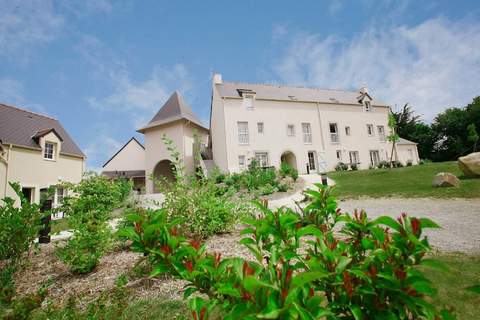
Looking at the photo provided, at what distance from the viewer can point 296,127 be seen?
80.5ft

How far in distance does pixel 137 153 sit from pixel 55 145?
11.3 metres

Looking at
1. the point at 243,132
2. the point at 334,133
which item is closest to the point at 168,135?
the point at 243,132

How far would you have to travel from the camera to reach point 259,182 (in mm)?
13727

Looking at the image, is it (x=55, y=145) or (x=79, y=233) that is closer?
(x=79, y=233)

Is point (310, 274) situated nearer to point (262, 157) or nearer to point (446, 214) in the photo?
point (446, 214)

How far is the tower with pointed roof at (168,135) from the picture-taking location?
21891 mm

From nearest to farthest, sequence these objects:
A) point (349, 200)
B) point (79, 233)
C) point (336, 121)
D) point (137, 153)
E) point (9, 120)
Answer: point (79, 233) → point (349, 200) → point (9, 120) → point (336, 121) → point (137, 153)

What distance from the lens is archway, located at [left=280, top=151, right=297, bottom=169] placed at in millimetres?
24164

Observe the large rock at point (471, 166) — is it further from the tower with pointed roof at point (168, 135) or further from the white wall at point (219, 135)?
the tower with pointed roof at point (168, 135)

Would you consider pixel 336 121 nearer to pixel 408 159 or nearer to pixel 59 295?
pixel 408 159

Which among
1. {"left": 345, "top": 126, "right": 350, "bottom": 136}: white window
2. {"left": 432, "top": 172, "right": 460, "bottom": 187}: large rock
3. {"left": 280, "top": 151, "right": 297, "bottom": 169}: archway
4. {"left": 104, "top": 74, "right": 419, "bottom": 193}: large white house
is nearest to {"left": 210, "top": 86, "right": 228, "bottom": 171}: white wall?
{"left": 104, "top": 74, "right": 419, "bottom": 193}: large white house

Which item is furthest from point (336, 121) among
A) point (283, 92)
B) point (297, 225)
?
point (297, 225)

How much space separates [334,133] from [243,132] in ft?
33.8

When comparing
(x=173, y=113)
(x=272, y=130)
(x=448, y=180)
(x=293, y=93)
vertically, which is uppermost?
(x=293, y=93)
